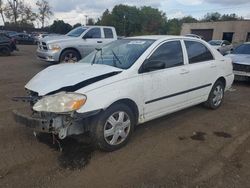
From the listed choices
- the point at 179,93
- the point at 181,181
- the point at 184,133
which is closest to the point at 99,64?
the point at 179,93

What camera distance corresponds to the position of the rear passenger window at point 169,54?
4.77m

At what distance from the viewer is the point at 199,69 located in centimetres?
554

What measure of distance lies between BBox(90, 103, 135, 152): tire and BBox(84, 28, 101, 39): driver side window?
9.24 metres

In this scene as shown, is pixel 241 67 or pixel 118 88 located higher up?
pixel 118 88

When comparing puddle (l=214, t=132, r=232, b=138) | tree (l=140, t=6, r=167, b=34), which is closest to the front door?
puddle (l=214, t=132, r=232, b=138)

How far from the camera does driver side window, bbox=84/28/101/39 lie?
12891mm

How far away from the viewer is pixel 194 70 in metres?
5.41

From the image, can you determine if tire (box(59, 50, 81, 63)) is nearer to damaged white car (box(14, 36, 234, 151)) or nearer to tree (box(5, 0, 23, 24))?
damaged white car (box(14, 36, 234, 151))

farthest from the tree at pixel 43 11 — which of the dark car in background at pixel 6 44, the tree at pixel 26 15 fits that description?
the dark car in background at pixel 6 44

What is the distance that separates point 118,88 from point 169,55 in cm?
148

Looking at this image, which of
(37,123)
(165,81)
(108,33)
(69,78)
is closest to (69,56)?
(108,33)

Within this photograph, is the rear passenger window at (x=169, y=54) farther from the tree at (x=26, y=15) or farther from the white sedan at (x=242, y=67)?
the tree at (x=26, y=15)

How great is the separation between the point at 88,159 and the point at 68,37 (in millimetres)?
9555

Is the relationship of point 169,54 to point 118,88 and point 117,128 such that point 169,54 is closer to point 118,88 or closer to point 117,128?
point 118,88
